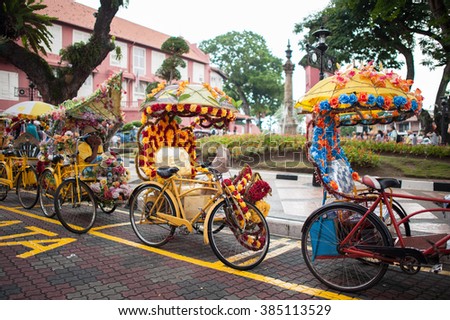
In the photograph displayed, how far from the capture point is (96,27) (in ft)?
51.8

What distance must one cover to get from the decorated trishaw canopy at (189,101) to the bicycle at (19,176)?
11.4 feet

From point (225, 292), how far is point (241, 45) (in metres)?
47.7

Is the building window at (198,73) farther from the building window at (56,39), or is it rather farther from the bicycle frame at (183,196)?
the bicycle frame at (183,196)

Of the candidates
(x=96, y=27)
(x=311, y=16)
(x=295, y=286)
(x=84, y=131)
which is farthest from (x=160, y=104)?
(x=311, y=16)

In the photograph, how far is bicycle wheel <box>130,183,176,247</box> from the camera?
16.3 feet

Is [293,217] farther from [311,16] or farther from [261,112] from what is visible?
[261,112]

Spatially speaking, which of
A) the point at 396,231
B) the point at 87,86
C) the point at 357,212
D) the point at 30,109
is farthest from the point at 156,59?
the point at 396,231

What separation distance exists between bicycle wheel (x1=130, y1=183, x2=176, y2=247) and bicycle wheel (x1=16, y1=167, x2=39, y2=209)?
129 inches

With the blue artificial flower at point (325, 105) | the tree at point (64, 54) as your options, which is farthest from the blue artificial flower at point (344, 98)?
the tree at point (64, 54)

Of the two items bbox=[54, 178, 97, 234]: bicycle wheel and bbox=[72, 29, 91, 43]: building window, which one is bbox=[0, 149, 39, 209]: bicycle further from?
bbox=[72, 29, 91, 43]: building window

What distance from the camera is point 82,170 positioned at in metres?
6.30

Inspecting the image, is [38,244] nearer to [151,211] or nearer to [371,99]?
[151,211]

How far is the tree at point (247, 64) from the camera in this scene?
48.0 metres

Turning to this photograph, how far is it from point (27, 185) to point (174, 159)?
362 cm
